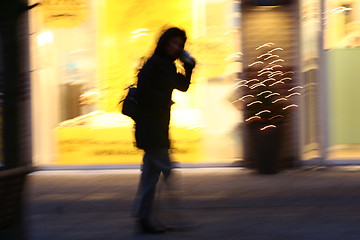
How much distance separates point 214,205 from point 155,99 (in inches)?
72.6

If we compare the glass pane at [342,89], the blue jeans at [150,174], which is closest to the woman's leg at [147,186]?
the blue jeans at [150,174]

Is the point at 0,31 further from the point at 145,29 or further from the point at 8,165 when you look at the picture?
the point at 145,29

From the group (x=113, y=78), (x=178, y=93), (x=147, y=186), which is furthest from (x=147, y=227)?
(x=113, y=78)

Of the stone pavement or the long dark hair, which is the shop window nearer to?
the stone pavement

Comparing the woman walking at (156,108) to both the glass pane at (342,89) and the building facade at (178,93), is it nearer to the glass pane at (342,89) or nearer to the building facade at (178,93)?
the building facade at (178,93)

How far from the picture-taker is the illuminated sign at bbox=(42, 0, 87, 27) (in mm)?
10414

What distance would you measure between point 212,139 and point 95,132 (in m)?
1.44

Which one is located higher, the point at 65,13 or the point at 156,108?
the point at 65,13

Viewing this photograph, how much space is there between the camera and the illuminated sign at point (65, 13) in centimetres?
1041

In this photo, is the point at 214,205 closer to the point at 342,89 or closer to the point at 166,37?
the point at 166,37

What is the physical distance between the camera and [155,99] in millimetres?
6621

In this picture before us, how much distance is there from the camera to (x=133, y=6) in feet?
34.2

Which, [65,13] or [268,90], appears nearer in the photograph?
[268,90]

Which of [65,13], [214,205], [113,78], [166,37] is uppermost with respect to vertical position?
[65,13]
